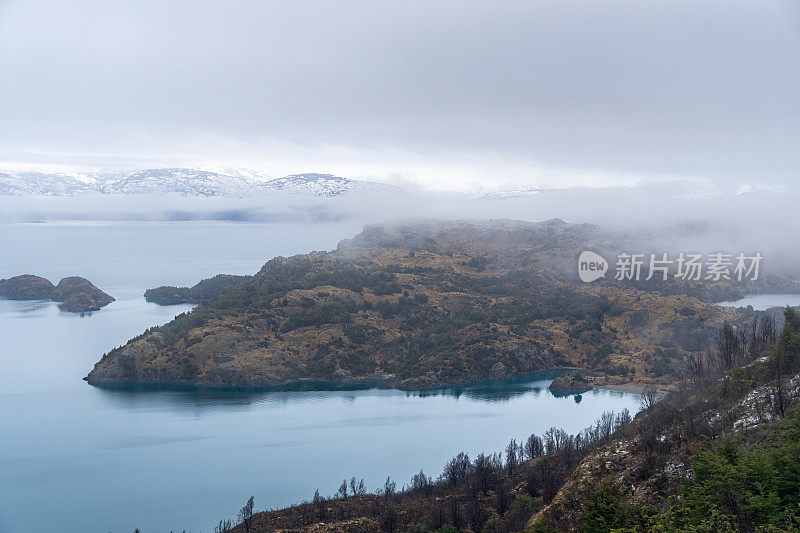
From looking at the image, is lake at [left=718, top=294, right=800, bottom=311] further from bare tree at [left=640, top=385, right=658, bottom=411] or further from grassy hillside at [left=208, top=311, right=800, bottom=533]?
grassy hillside at [left=208, top=311, right=800, bottom=533]

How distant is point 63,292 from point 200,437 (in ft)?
279

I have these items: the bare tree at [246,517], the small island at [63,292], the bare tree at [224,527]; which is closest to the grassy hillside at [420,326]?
the bare tree at [224,527]

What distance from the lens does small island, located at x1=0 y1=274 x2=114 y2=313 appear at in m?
108

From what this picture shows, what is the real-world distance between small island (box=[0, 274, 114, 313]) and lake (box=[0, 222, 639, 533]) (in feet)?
82.7

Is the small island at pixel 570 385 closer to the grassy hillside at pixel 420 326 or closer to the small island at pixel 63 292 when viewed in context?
the grassy hillside at pixel 420 326

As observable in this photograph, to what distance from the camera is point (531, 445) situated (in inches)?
1700

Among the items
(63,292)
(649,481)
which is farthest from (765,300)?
(63,292)

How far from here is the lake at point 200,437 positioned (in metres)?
38.5

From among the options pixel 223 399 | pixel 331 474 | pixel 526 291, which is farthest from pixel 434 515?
pixel 526 291

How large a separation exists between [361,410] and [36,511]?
97.3ft

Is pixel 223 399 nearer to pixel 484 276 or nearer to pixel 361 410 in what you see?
pixel 361 410

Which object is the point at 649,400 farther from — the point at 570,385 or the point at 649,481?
the point at 570,385

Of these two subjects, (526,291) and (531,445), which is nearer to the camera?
(531,445)

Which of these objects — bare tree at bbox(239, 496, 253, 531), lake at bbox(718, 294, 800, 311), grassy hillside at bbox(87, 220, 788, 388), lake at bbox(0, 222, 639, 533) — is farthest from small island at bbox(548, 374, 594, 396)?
lake at bbox(718, 294, 800, 311)
